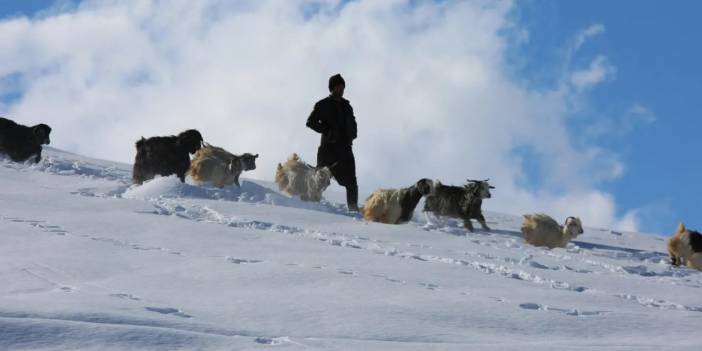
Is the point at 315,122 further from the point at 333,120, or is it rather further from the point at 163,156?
the point at 163,156

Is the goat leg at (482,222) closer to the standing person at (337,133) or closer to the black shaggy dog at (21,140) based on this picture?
the standing person at (337,133)

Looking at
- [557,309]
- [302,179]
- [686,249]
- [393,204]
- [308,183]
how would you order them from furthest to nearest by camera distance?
[302,179] → [308,183] → [393,204] → [686,249] → [557,309]

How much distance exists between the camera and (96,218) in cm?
962

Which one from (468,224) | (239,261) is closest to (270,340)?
(239,261)

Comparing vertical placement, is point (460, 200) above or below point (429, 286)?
above

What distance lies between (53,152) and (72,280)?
574 inches

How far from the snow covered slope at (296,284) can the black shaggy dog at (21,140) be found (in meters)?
4.05

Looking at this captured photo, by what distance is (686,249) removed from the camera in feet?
37.1

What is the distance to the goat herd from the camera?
11633 millimetres

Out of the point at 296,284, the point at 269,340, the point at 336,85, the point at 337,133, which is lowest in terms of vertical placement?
the point at 269,340

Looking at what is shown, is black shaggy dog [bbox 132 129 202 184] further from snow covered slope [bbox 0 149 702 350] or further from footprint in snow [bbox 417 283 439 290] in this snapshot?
footprint in snow [bbox 417 283 439 290]

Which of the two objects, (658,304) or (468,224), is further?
(468,224)

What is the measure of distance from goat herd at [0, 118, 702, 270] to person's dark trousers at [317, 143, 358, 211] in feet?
0.45

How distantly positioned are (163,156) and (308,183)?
88.1 inches
